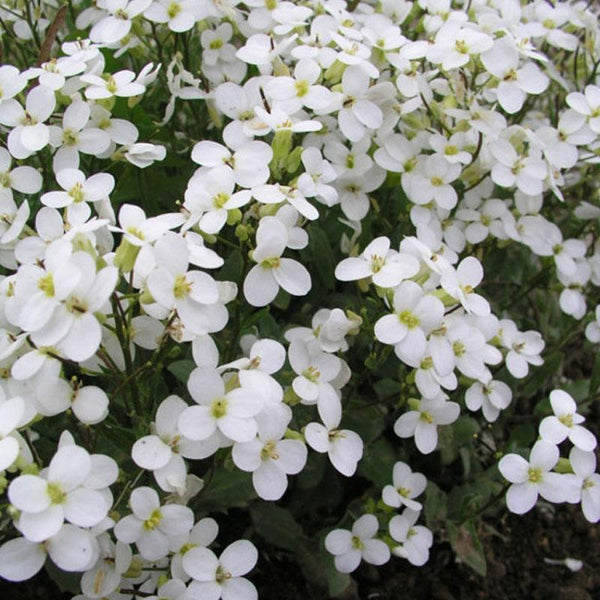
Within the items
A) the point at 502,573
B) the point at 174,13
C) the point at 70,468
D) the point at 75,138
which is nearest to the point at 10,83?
the point at 75,138

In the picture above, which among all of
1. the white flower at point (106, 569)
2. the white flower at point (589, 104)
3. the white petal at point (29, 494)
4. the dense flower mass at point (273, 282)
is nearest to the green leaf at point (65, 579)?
the dense flower mass at point (273, 282)

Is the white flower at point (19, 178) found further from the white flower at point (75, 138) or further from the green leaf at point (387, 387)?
the green leaf at point (387, 387)

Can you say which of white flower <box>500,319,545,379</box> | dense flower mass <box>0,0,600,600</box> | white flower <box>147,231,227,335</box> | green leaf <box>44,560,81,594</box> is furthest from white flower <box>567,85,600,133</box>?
green leaf <box>44,560,81,594</box>

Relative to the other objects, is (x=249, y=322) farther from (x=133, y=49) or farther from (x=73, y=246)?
(x=133, y=49)

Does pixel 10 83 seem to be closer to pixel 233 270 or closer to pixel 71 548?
pixel 233 270

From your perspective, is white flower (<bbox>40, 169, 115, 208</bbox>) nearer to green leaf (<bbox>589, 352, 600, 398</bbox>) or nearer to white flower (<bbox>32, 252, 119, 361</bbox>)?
white flower (<bbox>32, 252, 119, 361</bbox>)

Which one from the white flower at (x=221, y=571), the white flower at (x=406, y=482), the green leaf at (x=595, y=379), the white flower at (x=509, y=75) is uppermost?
the white flower at (x=509, y=75)

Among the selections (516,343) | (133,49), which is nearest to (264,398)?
(516,343)
